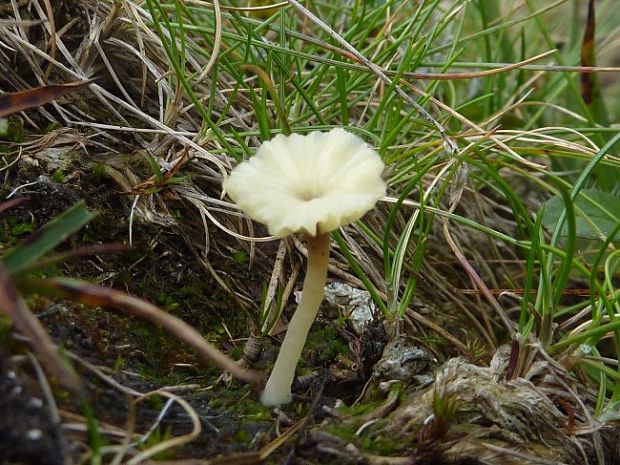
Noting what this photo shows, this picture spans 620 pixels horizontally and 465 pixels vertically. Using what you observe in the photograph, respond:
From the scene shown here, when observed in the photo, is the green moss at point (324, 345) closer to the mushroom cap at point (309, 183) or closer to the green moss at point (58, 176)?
the mushroom cap at point (309, 183)

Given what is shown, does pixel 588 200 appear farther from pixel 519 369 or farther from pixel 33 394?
pixel 33 394

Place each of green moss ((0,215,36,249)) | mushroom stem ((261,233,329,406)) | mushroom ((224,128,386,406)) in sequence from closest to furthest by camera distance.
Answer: mushroom ((224,128,386,406)) < mushroom stem ((261,233,329,406)) < green moss ((0,215,36,249))

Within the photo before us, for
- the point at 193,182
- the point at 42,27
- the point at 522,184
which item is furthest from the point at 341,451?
the point at 522,184

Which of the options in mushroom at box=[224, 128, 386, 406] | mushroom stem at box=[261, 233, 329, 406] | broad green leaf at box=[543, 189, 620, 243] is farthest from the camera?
broad green leaf at box=[543, 189, 620, 243]

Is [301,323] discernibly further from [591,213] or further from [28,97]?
[591,213]

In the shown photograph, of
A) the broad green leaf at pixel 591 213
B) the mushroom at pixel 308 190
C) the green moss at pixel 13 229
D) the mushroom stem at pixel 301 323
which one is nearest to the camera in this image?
the mushroom at pixel 308 190

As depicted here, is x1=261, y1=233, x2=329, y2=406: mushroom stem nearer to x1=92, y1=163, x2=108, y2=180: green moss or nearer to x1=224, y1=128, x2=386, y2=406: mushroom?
x1=224, y1=128, x2=386, y2=406: mushroom

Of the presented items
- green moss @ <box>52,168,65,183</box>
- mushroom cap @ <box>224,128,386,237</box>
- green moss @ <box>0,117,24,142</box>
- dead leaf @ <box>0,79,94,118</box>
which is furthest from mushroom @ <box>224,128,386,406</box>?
green moss @ <box>0,117,24,142</box>

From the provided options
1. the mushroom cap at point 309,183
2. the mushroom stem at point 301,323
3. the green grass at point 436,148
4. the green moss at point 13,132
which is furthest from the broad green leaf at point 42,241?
the green moss at point 13,132
